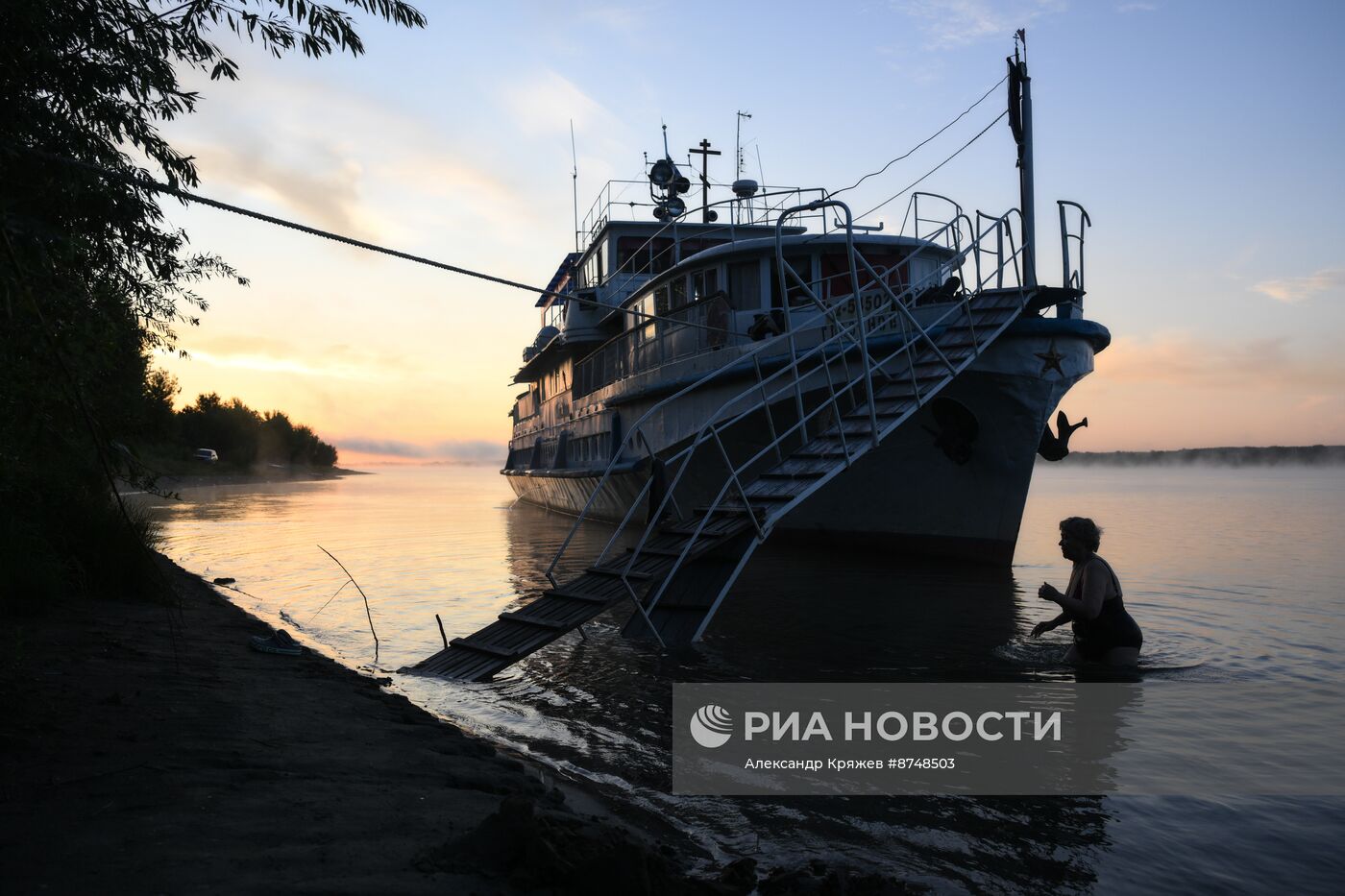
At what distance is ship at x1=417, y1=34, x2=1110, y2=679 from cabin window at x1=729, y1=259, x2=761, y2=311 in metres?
0.02

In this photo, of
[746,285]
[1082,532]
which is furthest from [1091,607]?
[746,285]

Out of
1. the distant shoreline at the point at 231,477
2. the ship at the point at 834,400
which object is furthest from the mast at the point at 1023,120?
the distant shoreline at the point at 231,477

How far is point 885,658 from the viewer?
8148 millimetres

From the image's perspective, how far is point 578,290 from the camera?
24.0m

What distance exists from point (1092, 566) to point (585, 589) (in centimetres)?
407

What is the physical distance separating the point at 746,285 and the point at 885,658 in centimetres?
863

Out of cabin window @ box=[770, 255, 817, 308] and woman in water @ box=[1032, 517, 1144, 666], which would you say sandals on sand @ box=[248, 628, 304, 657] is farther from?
cabin window @ box=[770, 255, 817, 308]

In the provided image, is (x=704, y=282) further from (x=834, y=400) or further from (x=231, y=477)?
(x=231, y=477)

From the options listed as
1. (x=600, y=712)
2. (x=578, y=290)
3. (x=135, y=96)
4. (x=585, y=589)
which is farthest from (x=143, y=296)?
(x=578, y=290)

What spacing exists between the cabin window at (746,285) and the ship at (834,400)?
0.08 ft

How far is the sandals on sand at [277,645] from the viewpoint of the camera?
713 centimetres

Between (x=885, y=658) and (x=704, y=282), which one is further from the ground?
(x=704, y=282)

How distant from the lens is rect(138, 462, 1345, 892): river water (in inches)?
159

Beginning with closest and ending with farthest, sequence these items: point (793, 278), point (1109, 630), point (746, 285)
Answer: point (1109, 630)
point (793, 278)
point (746, 285)
